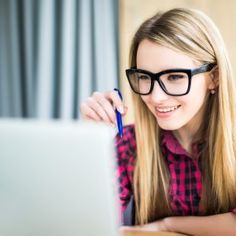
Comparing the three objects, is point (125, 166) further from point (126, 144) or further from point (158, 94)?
point (158, 94)

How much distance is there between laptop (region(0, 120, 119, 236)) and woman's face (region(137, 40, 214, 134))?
0.54m

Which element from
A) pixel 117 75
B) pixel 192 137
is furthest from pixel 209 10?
pixel 192 137

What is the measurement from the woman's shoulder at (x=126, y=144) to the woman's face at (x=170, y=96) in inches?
6.9

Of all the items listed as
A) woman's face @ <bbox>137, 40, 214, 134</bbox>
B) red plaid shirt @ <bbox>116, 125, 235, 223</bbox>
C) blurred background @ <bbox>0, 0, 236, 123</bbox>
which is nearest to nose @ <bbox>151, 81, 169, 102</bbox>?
woman's face @ <bbox>137, 40, 214, 134</bbox>

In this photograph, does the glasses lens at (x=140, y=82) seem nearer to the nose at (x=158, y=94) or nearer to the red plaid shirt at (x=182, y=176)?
the nose at (x=158, y=94)

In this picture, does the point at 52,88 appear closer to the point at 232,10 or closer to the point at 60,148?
the point at 232,10

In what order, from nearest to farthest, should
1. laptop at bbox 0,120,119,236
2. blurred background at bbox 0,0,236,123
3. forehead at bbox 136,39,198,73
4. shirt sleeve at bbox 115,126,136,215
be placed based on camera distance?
laptop at bbox 0,120,119,236
forehead at bbox 136,39,198,73
shirt sleeve at bbox 115,126,136,215
blurred background at bbox 0,0,236,123

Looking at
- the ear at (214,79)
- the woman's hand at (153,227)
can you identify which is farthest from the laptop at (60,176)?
the ear at (214,79)

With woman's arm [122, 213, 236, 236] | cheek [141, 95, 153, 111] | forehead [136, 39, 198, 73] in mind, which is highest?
forehead [136, 39, 198, 73]

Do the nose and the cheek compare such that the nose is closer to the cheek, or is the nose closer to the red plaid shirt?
the cheek

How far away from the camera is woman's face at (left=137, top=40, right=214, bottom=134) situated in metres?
1.00

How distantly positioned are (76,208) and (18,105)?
171 cm

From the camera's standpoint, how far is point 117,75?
1.93 m

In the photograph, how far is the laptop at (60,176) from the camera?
48 centimetres
